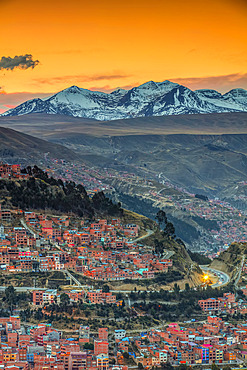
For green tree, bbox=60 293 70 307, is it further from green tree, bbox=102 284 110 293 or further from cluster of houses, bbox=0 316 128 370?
cluster of houses, bbox=0 316 128 370

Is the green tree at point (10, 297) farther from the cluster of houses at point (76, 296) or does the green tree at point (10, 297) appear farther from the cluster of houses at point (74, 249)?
the cluster of houses at point (74, 249)

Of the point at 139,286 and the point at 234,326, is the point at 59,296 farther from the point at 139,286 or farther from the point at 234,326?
the point at 234,326

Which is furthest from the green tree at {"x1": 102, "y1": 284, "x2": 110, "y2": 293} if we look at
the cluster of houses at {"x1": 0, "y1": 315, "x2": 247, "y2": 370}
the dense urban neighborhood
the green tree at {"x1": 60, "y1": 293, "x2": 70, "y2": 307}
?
the cluster of houses at {"x1": 0, "y1": 315, "x2": 247, "y2": 370}

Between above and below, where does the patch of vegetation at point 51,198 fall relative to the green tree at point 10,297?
above

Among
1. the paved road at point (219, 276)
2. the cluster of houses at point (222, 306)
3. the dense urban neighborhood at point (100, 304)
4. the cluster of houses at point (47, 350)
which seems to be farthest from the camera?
the paved road at point (219, 276)

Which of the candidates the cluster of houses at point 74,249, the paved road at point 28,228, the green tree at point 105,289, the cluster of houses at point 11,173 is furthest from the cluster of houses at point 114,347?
the cluster of houses at point 11,173

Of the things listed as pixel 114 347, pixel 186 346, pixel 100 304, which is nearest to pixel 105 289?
pixel 100 304
